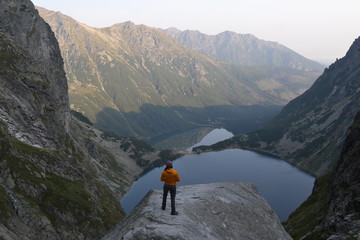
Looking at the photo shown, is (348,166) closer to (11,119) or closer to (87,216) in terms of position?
(87,216)

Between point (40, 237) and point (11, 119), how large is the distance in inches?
1760

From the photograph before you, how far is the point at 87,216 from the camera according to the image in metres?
99.6

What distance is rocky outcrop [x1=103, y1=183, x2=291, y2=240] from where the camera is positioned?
84.6ft

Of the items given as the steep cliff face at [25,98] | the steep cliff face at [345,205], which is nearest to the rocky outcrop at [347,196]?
the steep cliff face at [345,205]

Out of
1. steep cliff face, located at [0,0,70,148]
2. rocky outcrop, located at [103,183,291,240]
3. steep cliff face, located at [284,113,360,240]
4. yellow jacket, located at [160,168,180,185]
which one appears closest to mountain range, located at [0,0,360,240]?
steep cliff face, located at [0,0,70,148]

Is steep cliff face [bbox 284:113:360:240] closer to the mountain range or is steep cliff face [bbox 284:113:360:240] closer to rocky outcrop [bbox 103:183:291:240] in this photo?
the mountain range

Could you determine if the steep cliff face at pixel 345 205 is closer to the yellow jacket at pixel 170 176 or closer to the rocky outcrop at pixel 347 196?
the rocky outcrop at pixel 347 196

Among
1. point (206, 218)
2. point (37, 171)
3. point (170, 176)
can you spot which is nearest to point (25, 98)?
point (37, 171)

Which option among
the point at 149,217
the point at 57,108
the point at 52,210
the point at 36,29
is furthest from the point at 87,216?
the point at 36,29

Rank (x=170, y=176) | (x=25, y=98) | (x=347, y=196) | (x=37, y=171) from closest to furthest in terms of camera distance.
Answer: (x=170, y=176), (x=347, y=196), (x=37, y=171), (x=25, y=98)

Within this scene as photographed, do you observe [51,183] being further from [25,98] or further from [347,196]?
[347,196]

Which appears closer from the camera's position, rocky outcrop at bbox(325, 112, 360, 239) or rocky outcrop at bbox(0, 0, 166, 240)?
rocky outcrop at bbox(325, 112, 360, 239)

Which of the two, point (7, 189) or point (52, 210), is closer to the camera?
point (7, 189)

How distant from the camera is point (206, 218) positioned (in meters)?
29.6
